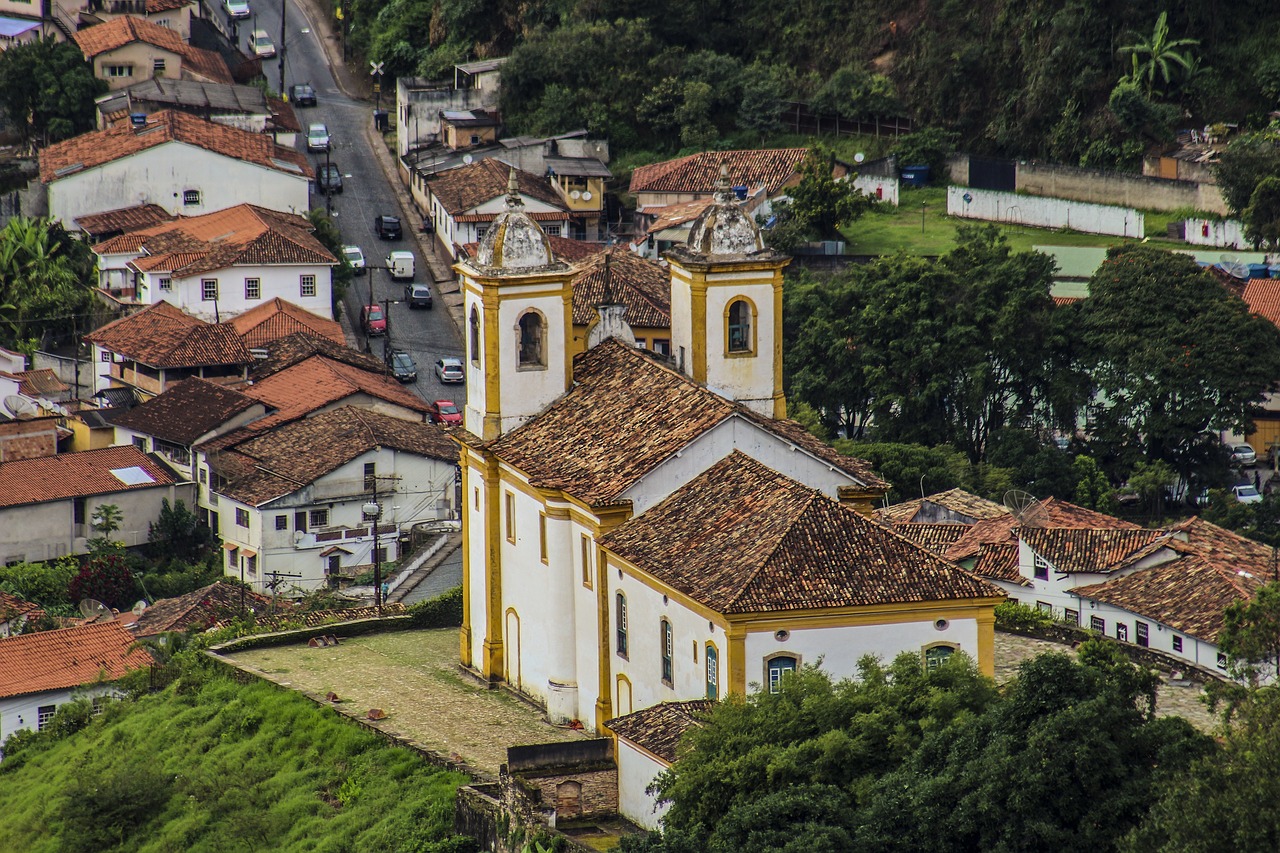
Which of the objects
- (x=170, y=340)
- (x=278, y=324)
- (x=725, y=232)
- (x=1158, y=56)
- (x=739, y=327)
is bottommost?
(x=170, y=340)

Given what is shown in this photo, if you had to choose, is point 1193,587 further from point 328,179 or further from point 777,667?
point 328,179

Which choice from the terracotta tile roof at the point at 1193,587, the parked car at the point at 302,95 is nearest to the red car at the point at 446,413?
the terracotta tile roof at the point at 1193,587

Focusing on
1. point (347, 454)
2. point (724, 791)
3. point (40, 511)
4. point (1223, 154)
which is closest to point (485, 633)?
point (724, 791)

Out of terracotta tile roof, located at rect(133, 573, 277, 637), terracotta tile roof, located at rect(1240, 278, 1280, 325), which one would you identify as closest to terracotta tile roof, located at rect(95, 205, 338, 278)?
terracotta tile roof, located at rect(133, 573, 277, 637)

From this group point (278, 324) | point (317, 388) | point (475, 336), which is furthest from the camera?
point (278, 324)

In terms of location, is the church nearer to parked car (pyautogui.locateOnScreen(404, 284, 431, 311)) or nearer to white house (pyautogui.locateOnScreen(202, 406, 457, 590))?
white house (pyautogui.locateOnScreen(202, 406, 457, 590))

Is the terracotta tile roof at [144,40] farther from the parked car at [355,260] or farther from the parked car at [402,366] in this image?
the parked car at [402,366]

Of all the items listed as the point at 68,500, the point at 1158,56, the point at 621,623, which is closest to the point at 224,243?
the point at 68,500
